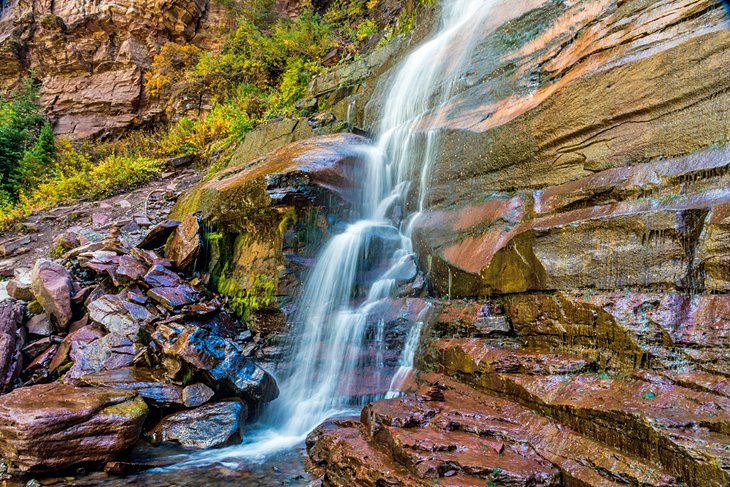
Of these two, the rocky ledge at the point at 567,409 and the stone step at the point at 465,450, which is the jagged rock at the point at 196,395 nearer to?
the rocky ledge at the point at 567,409

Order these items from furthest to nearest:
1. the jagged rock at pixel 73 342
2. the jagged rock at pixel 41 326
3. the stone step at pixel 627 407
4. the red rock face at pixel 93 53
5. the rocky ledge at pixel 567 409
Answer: the red rock face at pixel 93 53 < the jagged rock at pixel 41 326 < the jagged rock at pixel 73 342 < the rocky ledge at pixel 567 409 < the stone step at pixel 627 407

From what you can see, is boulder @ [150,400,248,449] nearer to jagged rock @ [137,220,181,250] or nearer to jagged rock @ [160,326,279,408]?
jagged rock @ [160,326,279,408]

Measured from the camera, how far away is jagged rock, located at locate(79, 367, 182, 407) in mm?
A: 5105

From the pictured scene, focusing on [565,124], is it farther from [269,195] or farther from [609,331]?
[269,195]

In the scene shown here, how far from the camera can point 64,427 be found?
4.05m

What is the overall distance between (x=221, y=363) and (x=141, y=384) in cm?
101

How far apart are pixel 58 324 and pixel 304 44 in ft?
47.3

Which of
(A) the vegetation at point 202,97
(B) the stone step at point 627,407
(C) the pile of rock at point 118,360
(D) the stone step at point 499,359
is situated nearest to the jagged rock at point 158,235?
(C) the pile of rock at point 118,360

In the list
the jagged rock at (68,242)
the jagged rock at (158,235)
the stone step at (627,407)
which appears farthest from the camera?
the jagged rock at (68,242)

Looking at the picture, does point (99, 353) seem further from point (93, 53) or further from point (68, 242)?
point (93, 53)

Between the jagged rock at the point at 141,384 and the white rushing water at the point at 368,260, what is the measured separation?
3.47 ft

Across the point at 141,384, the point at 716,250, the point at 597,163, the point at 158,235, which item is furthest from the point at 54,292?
the point at 716,250

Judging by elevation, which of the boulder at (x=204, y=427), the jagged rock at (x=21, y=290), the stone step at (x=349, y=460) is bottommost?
the boulder at (x=204, y=427)

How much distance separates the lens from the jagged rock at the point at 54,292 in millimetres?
6773
